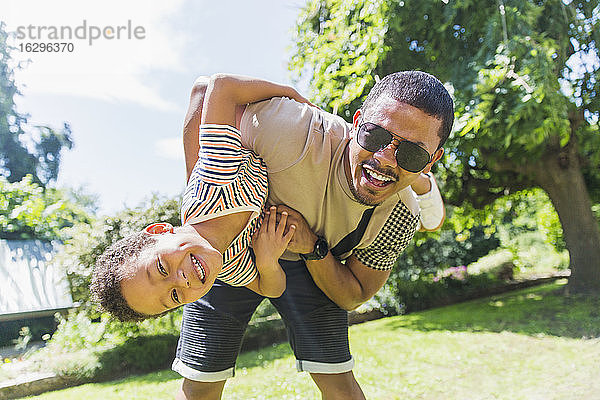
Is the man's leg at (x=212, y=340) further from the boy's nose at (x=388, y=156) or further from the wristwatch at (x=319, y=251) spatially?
the boy's nose at (x=388, y=156)

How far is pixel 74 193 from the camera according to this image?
909 inches

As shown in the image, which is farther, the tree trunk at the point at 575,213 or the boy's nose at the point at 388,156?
the tree trunk at the point at 575,213

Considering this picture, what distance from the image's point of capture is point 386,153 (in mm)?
1621

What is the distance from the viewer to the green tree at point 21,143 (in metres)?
11.1

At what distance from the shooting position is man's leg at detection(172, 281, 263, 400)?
1.94m

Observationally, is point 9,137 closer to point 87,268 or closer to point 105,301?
point 87,268

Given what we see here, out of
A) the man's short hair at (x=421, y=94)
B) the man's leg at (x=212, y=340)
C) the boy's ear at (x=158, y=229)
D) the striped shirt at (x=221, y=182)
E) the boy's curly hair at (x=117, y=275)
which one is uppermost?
the man's short hair at (x=421, y=94)

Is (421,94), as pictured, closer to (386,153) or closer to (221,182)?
(386,153)

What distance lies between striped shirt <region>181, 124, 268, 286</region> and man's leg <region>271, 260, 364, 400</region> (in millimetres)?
478

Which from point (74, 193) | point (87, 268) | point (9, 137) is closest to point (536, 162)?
point (87, 268)

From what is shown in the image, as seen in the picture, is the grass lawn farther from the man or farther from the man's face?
the man's face

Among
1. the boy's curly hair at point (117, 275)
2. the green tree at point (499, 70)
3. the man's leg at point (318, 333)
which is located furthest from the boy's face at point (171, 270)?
the green tree at point (499, 70)

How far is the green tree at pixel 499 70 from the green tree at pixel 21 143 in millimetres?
6995

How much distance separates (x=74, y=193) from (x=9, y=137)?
33.2 ft
